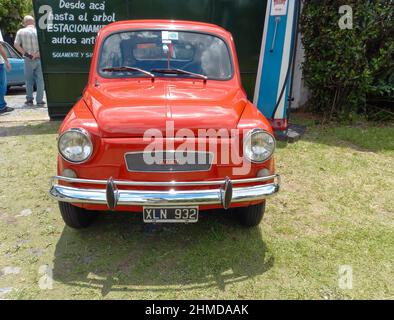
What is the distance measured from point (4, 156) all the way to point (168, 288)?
366 cm

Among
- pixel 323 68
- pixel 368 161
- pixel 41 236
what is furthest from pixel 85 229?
pixel 323 68

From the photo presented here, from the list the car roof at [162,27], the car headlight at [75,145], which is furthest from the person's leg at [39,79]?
the car headlight at [75,145]

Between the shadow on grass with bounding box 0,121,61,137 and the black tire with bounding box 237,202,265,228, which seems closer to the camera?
the black tire with bounding box 237,202,265,228

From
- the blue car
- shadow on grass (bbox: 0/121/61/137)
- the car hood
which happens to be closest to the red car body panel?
the car hood

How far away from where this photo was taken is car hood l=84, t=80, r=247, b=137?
8.54ft

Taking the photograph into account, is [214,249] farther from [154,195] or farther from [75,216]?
[75,216]

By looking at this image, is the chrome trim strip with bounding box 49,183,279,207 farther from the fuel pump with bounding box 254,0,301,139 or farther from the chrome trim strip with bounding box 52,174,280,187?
the fuel pump with bounding box 254,0,301,139

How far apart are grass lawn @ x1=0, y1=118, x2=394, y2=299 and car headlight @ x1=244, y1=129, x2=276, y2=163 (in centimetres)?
85

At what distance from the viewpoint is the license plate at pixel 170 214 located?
259 cm

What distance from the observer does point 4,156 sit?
5.03 metres

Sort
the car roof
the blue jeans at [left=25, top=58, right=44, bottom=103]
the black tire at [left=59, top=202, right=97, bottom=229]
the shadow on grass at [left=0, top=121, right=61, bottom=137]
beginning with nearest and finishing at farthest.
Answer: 1. the black tire at [left=59, top=202, right=97, bottom=229]
2. the car roof
3. the shadow on grass at [left=0, top=121, right=61, bottom=137]
4. the blue jeans at [left=25, top=58, right=44, bottom=103]

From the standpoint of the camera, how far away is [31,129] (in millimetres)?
6289

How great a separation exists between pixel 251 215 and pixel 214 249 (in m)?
0.46

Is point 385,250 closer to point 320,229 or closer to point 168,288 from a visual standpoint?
point 320,229
